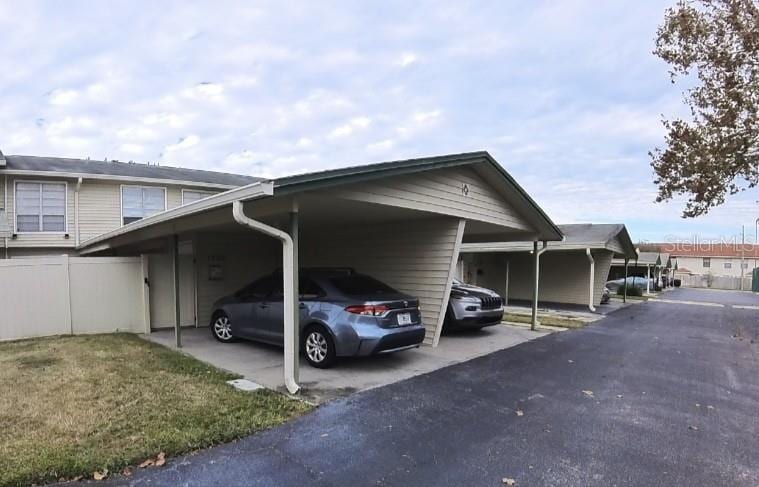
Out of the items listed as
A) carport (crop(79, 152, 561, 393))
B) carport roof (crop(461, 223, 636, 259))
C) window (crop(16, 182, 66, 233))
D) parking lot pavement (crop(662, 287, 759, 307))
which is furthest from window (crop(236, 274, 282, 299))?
parking lot pavement (crop(662, 287, 759, 307))

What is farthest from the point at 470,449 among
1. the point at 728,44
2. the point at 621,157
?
the point at 621,157

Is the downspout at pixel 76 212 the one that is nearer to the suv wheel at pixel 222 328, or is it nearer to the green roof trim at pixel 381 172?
the suv wheel at pixel 222 328

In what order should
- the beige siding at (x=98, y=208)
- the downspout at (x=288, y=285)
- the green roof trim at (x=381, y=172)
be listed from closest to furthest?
the green roof trim at (x=381, y=172), the downspout at (x=288, y=285), the beige siding at (x=98, y=208)

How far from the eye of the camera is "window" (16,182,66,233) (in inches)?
520

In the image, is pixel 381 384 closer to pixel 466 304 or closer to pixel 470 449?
pixel 470 449

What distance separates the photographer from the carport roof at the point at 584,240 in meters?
16.2

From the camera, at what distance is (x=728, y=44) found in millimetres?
11070

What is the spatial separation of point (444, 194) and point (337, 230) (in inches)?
123

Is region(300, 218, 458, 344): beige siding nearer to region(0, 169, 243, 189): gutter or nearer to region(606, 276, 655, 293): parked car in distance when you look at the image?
region(0, 169, 243, 189): gutter

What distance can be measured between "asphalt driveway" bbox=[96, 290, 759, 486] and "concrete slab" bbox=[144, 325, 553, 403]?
0.37 meters

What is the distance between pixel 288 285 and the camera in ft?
17.2

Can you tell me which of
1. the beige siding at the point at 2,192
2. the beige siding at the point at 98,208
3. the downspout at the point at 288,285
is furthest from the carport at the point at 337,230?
the beige siding at the point at 2,192

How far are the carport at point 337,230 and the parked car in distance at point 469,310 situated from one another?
4.88 feet

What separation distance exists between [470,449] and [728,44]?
1266cm
